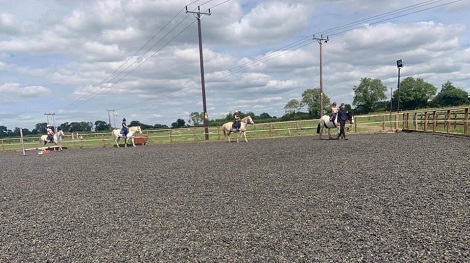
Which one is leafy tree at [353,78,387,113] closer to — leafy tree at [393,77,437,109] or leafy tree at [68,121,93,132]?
leafy tree at [393,77,437,109]

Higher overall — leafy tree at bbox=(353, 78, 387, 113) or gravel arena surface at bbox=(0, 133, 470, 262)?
leafy tree at bbox=(353, 78, 387, 113)

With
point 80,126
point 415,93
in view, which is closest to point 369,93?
point 415,93

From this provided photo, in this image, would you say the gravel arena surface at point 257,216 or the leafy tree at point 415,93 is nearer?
the gravel arena surface at point 257,216

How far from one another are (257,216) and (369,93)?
10971cm

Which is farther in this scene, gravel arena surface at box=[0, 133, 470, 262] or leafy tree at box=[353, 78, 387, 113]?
leafy tree at box=[353, 78, 387, 113]

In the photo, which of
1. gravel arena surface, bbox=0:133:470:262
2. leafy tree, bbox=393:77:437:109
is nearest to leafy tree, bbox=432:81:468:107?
leafy tree, bbox=393:77:437:109

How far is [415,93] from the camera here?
312 feet

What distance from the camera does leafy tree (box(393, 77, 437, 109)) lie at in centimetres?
9475

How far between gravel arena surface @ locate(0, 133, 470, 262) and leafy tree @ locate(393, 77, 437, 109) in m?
96.3

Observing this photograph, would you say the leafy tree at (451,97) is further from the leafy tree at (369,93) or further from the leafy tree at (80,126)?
the leafy tree at (80,126)

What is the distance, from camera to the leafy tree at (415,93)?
94750 mm

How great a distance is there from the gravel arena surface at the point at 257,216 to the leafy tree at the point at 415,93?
316 ft

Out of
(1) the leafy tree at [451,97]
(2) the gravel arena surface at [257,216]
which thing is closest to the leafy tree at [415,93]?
(1) the leafy tree at [451,97]

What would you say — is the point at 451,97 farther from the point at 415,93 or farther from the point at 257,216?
the point at 257,216
